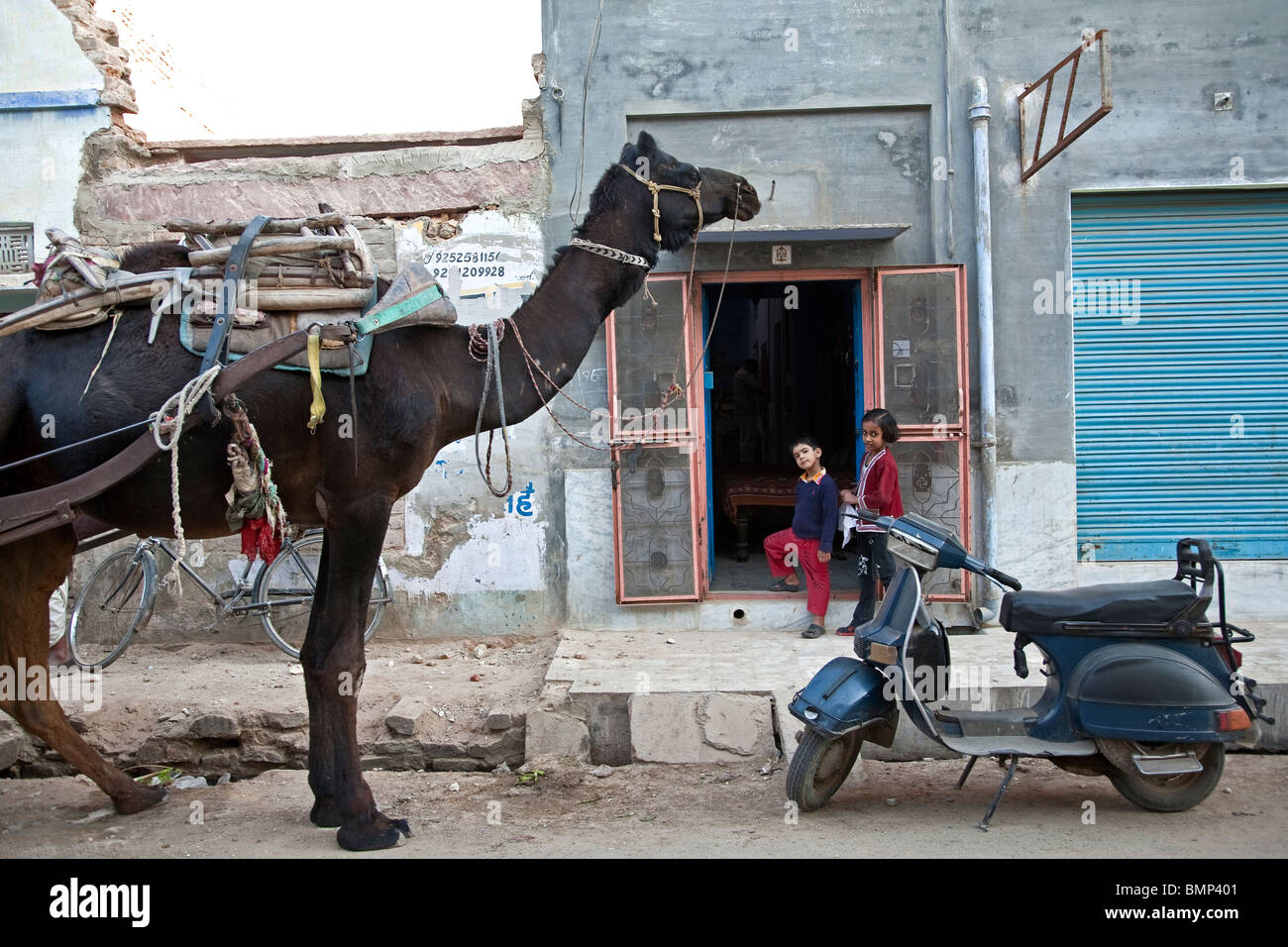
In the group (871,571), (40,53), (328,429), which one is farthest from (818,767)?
(40,53)

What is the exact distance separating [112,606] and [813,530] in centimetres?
502

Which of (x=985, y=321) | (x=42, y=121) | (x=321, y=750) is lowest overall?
(x=321, y=750)

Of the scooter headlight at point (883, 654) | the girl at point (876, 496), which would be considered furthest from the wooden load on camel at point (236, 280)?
the girl at point (876, 496)

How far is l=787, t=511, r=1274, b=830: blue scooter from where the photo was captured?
13.5 ft

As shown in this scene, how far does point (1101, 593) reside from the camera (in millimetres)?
Answer: 4312

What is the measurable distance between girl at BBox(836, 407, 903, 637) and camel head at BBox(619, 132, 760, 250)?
108 inches

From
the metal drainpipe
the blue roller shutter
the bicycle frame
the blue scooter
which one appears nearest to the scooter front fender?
the blue scooter

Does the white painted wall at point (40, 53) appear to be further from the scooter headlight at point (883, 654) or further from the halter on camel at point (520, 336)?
the scooter headlight at point (883, 654)

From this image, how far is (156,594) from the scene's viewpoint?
704cm

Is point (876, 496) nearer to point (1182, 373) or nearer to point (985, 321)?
point (985, 321)

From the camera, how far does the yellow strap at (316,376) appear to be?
148 inches

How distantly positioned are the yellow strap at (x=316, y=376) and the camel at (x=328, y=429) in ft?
0.38

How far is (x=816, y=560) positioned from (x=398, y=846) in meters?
3.99

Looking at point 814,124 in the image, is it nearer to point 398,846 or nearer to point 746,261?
point 746,261
